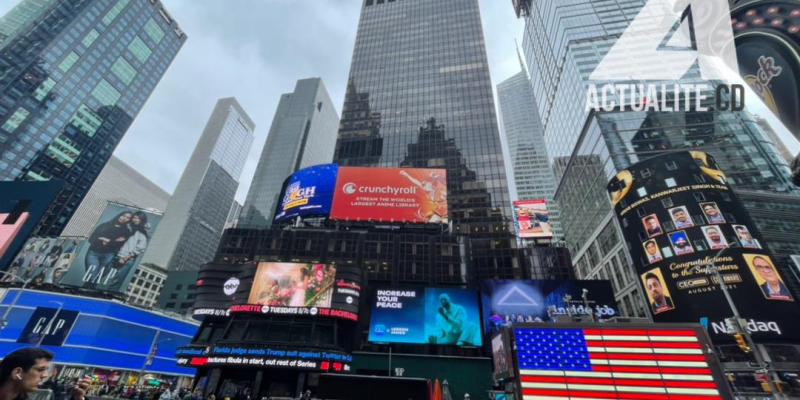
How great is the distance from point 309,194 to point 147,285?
119m

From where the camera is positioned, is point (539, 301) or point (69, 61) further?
point (69, 61)

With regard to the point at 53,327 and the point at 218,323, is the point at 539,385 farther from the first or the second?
the point at 53,327

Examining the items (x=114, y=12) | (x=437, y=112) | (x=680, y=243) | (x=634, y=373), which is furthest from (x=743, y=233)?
(x=114, y=12)

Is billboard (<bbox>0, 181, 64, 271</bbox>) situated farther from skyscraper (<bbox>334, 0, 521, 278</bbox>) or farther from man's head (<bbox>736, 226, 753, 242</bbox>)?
man's head (<bbox>736, 226, 753, 242</bbox>)

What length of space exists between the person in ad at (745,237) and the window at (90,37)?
6864 inches

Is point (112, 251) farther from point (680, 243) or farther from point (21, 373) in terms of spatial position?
point (680, 243)

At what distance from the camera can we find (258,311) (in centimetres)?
4088

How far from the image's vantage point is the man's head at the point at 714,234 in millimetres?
38781

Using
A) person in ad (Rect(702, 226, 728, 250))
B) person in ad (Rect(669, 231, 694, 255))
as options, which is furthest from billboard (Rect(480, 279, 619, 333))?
person in ad (Rect(702, 226, 728, 250))

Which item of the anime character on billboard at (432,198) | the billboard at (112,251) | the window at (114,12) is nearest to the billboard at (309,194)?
the anime character on billboard at (432,198)

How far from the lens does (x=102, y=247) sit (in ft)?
170

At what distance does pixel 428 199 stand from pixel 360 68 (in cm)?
7569

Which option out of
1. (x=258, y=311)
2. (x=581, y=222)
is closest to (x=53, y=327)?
(x=258, y=311)

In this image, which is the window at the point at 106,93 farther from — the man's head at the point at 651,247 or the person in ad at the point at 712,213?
the person in ad at the point at 712,213
